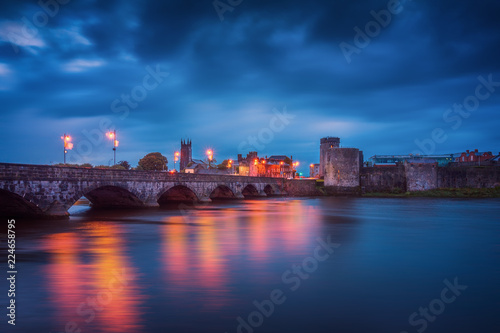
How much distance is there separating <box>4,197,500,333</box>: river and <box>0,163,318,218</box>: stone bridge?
61.4 inches

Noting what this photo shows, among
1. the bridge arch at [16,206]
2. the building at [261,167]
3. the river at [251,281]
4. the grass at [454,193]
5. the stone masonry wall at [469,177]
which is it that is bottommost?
the river at [251,281]

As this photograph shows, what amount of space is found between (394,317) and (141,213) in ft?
69.5

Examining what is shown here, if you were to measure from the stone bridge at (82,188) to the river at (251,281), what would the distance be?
1.56 metres

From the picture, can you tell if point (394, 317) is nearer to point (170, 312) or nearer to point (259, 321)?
point (259, 321)

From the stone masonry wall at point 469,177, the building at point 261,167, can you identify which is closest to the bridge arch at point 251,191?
the stone masonry wall at point 469,177

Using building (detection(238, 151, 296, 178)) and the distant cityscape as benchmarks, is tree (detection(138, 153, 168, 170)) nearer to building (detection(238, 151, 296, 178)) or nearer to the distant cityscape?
the distant cityscape

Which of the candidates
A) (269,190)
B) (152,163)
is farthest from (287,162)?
(269,190)

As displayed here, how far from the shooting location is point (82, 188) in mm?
20359

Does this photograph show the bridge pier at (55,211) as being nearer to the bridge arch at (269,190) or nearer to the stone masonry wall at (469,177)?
the bridge arch at (269,190)

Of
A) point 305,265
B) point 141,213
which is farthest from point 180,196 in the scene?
point 305,265

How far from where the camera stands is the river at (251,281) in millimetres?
6734

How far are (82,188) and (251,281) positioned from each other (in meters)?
14.4

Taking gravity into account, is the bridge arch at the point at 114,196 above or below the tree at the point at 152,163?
below

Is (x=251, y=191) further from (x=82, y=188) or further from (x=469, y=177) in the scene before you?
(x=82, y=188)
